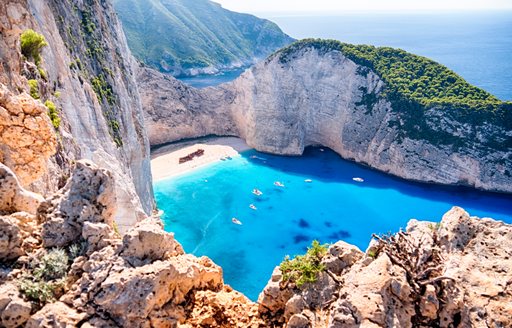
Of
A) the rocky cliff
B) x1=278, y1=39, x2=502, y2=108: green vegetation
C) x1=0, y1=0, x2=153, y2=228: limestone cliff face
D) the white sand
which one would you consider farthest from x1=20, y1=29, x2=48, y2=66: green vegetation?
x1=278, y1=39, x2=502, y2=108: green vegetation

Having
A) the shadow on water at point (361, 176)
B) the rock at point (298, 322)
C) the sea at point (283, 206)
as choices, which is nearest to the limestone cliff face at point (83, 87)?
the sea at point (283, 206)

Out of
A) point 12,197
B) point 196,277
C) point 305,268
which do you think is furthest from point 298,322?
point 12,197

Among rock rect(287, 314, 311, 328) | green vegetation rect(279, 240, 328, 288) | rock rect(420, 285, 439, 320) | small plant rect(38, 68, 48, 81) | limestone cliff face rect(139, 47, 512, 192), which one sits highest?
small plant rect(38, 68, 48, 81)

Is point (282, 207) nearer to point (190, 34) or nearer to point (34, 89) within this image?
point (34, 89)

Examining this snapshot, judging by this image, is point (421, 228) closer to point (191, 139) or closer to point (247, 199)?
point (247, 199)

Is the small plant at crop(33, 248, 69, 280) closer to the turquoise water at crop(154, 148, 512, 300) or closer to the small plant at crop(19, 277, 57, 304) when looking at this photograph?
the small plant at crop(19, 277, 57, 304)

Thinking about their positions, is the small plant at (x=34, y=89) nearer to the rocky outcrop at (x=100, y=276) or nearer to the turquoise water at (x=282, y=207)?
the rocky outcrop at (x=100, y=276)
